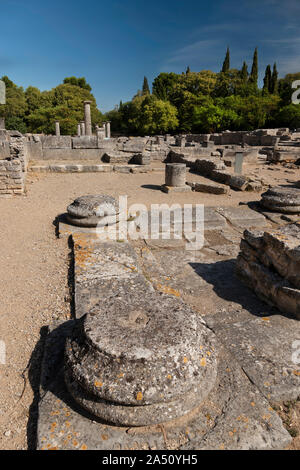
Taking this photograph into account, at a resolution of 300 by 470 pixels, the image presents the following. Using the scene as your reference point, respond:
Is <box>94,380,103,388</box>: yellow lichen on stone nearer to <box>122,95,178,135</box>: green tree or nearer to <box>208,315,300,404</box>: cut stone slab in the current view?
<box>208,315,300,404</box>: cut stone slab

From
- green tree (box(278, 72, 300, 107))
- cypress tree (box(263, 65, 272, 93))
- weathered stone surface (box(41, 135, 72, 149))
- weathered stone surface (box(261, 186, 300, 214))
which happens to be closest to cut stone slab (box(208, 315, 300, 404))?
weathered stone surface (box(261, 186, 300, 214))

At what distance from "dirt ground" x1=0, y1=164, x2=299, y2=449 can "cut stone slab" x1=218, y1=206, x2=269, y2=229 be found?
1.01 m

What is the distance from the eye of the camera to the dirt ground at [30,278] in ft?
7.73

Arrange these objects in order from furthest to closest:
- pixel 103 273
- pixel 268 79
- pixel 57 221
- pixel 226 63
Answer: pixel 226 63 < pixel 268 79 < pixel 57 221 < pixel 103 273

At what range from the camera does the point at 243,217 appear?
7.15 meters

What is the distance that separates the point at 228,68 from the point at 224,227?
55.8 metres

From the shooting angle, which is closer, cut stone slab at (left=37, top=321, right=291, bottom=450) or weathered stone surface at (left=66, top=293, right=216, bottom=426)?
cut stone slab at (left=37, top=321, right=291, bottom=450)

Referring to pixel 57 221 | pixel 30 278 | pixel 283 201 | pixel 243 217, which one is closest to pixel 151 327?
pixel 30 278

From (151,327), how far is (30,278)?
2660mm

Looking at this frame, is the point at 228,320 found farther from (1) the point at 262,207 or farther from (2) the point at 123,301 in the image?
(1) the point at 262,207

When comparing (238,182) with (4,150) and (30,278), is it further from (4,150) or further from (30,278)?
(4,150)

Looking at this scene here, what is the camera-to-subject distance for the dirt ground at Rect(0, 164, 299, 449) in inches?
92.8

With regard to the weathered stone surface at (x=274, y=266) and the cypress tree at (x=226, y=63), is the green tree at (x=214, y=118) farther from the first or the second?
the weathered stone surface at (x=274, y=266)
